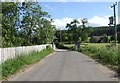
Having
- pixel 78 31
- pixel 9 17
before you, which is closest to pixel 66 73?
pixel 9 17

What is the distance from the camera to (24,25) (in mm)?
57906

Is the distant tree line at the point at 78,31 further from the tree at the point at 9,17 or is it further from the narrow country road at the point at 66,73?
the narrow country road at the point at 66,73

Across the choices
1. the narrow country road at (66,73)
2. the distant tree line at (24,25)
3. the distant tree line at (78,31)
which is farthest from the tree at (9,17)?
the distant tree line at (78,31)

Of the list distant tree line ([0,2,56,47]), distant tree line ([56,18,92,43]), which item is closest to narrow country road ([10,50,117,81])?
distant tree line ([0,2,56,47])

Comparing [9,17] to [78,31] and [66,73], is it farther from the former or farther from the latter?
[78,31]

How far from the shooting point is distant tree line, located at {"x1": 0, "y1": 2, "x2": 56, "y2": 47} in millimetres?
49194

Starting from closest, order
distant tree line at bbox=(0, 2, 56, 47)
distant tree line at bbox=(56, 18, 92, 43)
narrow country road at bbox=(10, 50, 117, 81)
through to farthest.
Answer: narrow country road at bbox=(10, 50, 117, 81) < distant tree line at bbox=(0, 2, 56, 47) < distant tree line at bbox=(56, 18, 92, 43)

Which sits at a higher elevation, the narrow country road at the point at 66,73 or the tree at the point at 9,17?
the tree at the point at 9,17

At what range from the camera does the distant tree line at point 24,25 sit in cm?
4919

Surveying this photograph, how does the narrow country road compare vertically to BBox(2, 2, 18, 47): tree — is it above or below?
below

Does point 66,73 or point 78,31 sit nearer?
point 66,73

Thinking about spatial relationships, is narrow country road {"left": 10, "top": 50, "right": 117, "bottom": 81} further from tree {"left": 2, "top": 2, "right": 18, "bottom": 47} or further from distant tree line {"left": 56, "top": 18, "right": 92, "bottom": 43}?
distant tree line {"left": 56, "top": 18, "right": 92, "bottom": 43}

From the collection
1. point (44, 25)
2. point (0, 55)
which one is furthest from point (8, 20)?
point (0, 55)

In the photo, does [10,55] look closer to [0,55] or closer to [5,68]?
[0,55]
